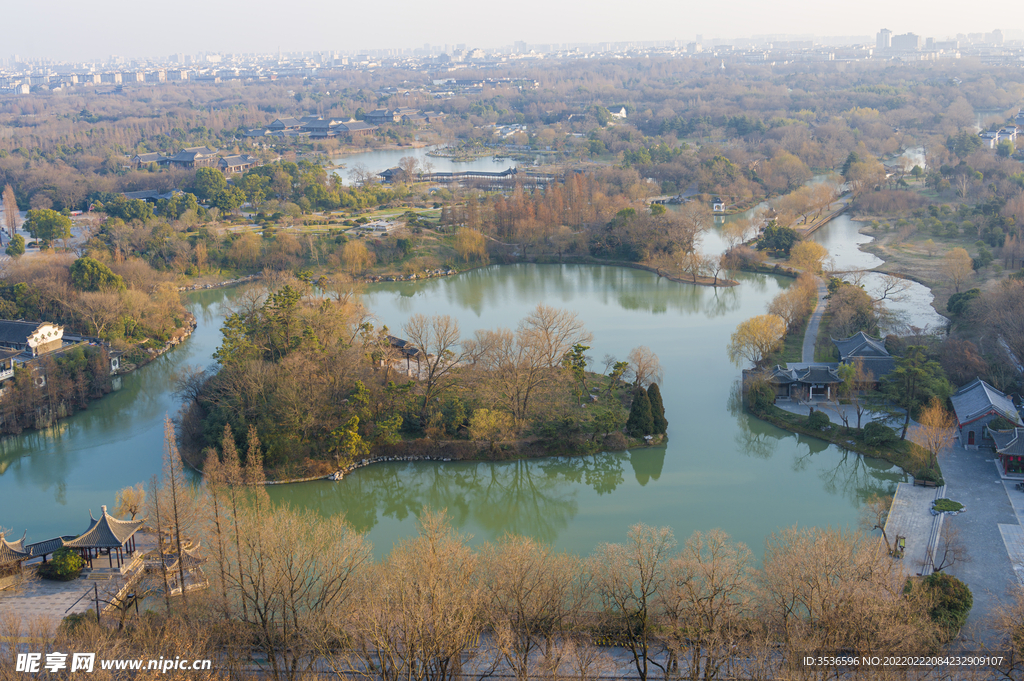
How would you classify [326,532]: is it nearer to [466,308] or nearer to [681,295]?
[466,308]

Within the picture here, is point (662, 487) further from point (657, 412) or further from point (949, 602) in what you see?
point (949, 602)

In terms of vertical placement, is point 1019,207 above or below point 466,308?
above

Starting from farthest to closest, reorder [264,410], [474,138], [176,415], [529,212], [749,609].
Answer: [474,138] → [529,212] → [176,415] → [264,410] → [749,609]

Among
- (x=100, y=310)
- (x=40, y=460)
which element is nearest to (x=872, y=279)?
(x=100, y=310)

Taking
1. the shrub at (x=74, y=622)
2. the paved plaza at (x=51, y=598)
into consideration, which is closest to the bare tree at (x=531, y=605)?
the shrub at (x=74, y=622)

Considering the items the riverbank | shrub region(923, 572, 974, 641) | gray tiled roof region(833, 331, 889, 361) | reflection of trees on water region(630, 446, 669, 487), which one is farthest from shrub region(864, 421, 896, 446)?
shrub region(923, 572, 974, 641)

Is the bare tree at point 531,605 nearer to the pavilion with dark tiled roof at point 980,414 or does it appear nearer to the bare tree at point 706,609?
the bare tree at point 706,609

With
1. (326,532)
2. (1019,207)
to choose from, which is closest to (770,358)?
(326,532)
